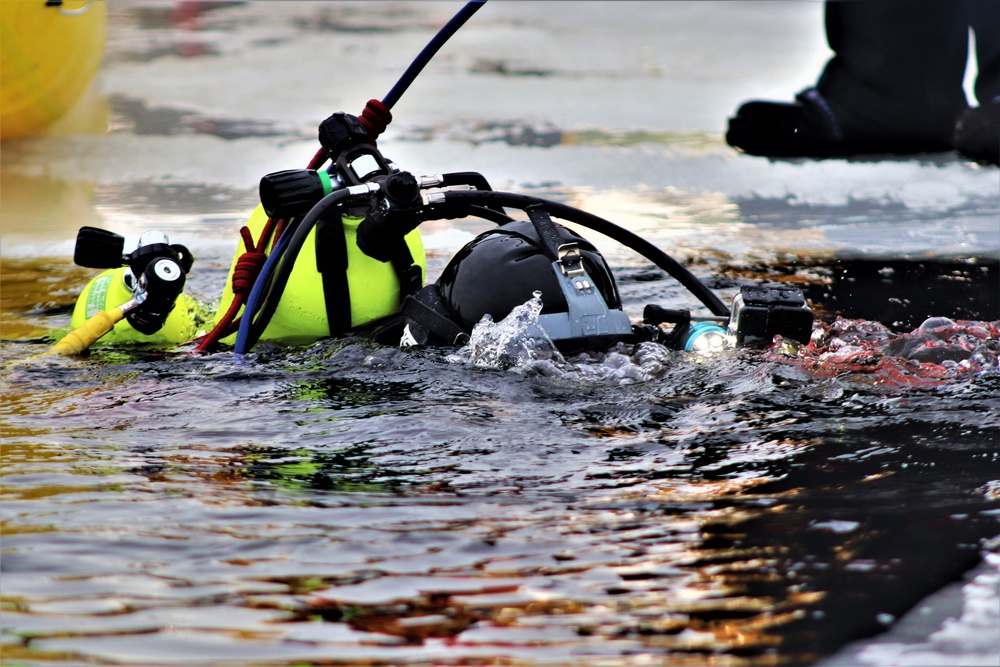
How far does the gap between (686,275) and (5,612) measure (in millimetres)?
2064

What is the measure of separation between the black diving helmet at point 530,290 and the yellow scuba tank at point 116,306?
955mm

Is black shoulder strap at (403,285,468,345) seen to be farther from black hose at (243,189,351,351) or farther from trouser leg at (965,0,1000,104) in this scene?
trouser leg at (965,0,1000,104)

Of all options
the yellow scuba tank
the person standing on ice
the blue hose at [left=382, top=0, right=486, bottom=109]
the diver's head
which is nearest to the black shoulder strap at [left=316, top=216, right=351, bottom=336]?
the diver's head

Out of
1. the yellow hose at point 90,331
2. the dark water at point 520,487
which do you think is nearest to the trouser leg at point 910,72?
the dark water at point 520,487

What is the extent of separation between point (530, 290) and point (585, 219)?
1.02 ft

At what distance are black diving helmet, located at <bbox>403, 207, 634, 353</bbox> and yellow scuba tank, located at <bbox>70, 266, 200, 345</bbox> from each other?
95 cm

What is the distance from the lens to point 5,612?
5.56 ft

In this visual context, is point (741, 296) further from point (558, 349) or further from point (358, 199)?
point (358, 199)

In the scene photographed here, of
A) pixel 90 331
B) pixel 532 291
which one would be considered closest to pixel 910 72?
pixel 532 291

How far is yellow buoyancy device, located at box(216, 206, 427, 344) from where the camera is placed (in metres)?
Result: 3.15

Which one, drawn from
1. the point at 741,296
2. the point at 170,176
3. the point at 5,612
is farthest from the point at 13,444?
the point at 170,176

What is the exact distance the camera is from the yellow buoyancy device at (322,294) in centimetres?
315

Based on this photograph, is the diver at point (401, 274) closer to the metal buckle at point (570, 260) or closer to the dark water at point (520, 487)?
the metal buckle at point (570, 260)

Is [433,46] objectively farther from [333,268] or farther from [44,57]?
[44,57]
